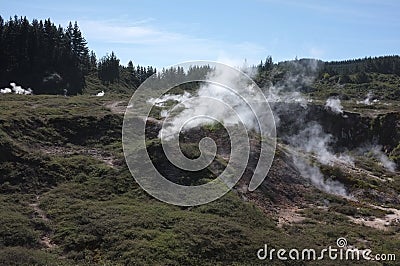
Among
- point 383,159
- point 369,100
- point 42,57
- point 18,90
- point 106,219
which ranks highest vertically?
point 42,57

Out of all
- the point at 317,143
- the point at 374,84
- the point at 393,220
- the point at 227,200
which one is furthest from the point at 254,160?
the point at 374,84

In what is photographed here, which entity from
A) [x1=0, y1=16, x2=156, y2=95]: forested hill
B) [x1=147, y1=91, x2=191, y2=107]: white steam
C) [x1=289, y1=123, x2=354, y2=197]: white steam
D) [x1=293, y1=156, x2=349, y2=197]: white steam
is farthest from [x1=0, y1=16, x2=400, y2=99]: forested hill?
[x1=293, y1=156, x2=349, y2=197]: white steam

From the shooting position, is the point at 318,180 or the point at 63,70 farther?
the point at 63,70

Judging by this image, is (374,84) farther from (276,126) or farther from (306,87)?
(276,126)

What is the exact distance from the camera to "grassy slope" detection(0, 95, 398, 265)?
649 inches

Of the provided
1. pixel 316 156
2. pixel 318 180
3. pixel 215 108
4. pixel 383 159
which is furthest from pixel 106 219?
pixel 383 159

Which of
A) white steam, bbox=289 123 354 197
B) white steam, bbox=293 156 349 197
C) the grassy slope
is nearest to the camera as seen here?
the grassy slope

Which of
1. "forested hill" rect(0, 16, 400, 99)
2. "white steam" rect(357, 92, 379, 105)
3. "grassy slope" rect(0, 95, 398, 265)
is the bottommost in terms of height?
"grassy slope" rect(0, 95, 398, 265)

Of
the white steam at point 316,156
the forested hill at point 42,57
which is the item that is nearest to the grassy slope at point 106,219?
the white steam at point 316,156

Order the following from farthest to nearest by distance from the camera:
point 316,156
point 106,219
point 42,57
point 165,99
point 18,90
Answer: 1. point 42,57
2. point 18,90
3. point 165,99
4. point 316,156
5. point 106,219

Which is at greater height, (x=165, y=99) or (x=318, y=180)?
(x=165, y=99)

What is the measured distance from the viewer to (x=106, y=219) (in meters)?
18.6

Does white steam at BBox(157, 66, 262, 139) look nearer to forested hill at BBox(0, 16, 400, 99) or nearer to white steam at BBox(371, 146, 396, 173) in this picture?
white steam at BBox(371, 146, 396, 173)

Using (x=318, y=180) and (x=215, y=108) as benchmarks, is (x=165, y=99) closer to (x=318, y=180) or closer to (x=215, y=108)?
(x=215, y=108)
